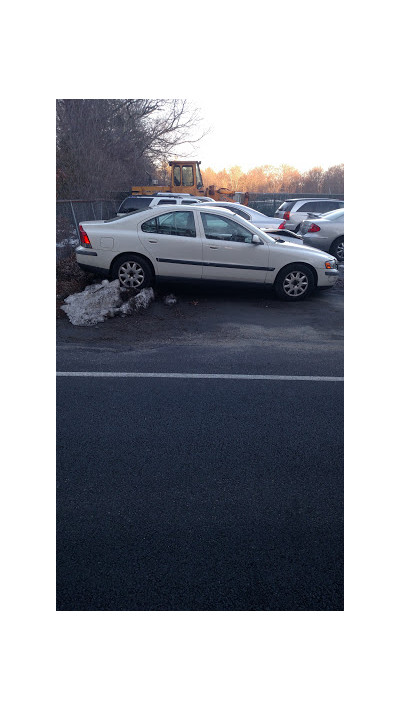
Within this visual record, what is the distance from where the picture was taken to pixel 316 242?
13.2 m

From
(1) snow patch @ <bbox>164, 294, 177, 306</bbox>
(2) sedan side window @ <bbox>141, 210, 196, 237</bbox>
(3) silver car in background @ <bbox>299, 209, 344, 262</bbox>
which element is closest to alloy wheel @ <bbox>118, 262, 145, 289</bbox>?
(1) snow patch @ <bbox>164, 294, 177, 306</bbox>

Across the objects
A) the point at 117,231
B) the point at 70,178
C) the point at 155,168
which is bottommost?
the point at 117,231

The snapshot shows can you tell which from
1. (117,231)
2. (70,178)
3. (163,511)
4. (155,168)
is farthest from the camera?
(155,168)

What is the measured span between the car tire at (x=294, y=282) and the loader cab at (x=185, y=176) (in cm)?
1658

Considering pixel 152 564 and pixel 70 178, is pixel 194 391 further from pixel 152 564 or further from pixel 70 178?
pixel 70 178

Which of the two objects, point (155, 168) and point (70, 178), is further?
point (155, 168)

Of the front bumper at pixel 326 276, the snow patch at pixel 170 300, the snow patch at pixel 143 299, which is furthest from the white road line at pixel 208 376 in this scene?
the front bumper at pixel 326 276

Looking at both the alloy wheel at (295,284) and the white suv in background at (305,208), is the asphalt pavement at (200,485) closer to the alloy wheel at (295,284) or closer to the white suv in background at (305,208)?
the alloy wheel at (295,284)

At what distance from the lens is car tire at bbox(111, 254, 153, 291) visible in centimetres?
900

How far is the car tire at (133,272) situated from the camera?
9.00 metres

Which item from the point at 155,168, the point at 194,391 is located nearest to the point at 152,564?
the point at 194,391

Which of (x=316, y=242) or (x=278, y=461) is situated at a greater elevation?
(x=316, y=242)

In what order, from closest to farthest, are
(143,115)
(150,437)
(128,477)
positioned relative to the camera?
1. (128,477)
2. (150,437)
3. (143,115)

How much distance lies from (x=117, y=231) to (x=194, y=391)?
16.1 ft
